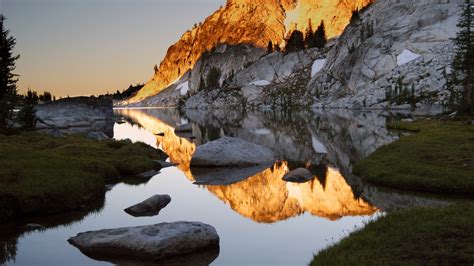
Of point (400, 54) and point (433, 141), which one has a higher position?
point (400, 54)

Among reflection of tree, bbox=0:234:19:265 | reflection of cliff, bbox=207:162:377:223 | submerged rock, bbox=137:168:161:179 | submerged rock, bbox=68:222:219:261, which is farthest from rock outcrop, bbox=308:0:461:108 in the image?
reflection of tree, bbox=0:234:19:265

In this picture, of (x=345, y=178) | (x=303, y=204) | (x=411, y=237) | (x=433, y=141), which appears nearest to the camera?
(x=411, y=237)

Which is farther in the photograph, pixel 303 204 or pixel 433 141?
pixel 433 141

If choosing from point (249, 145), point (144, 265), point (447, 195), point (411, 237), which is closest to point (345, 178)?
point (447, 195)

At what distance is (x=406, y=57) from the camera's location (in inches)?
5871

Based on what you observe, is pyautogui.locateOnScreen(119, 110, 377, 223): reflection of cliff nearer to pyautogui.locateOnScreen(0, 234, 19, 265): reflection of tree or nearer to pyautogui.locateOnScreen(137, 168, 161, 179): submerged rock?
pyautogui.locateOnScreen(137, 168, 161, 179): submerged rock

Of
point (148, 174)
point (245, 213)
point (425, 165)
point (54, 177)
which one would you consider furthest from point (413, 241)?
point (148, 174)

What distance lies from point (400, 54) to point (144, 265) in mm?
150717

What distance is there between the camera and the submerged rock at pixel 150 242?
15.0 meters

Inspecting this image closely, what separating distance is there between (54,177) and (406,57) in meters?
143

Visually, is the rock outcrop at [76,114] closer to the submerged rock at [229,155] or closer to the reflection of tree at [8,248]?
the submerged rock at [229,155]

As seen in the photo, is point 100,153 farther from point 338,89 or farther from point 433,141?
point 338,89

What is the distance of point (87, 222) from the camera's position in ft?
65.6

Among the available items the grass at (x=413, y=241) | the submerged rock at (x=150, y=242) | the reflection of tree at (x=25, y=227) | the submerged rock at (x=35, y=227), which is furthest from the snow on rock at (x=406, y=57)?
the submerged rock at (x=35, y=227)
